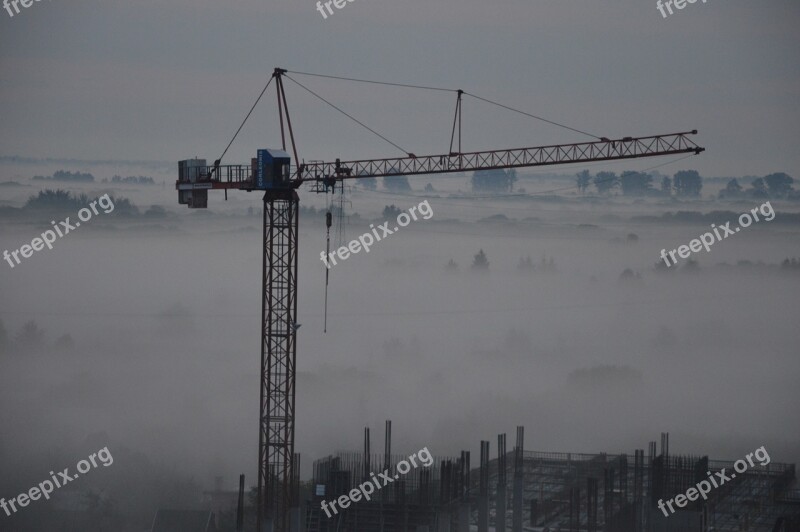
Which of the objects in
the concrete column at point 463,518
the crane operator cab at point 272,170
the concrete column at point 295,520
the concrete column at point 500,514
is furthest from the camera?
the crane operator cab at point 272,170

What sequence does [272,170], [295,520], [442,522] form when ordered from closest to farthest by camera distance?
[442,522]
[295,520]
[272,170]

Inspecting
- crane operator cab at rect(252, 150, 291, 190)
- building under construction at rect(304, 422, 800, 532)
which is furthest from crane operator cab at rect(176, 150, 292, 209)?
building under construction at rect(304, 422, 800, 532)

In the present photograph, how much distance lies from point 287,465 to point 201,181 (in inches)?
620

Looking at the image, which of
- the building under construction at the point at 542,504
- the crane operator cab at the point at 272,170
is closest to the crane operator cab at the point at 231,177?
the crane operator cab at the point at 272,170

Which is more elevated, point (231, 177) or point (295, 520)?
point (231, 177)

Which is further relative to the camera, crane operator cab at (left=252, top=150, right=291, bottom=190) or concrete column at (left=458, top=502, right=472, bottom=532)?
crane operator cab at (left=252, top=150, right=291, bottom=190)

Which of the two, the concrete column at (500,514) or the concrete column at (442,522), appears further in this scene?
the concrete column at (500,514)

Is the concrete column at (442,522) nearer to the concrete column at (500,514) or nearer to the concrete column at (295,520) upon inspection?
the concrete column at (500,514)

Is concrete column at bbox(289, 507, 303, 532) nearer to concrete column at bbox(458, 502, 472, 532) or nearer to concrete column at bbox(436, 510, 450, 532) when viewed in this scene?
concrete column at bbox(436, 510, 450, 532)

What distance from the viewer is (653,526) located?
2275 inches

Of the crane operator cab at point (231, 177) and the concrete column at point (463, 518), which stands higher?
the crane operator cab at point (231, 177)

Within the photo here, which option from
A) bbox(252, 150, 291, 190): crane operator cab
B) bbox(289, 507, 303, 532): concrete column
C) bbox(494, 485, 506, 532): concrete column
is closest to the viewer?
bbox(289, 507, 303, 532): concrete column

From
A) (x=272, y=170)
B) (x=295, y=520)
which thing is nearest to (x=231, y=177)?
(x=272, y=170)

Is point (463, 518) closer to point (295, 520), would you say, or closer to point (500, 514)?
point (500, 514)
